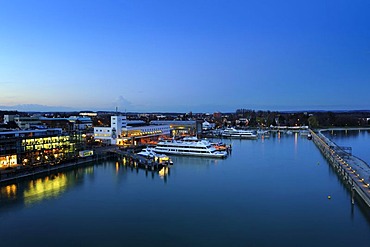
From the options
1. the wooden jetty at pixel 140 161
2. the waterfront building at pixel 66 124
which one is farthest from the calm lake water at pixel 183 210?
the waterfront building at pixel 66 124

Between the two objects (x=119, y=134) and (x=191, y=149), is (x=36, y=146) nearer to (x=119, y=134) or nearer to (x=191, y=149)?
(x=191, y=149)

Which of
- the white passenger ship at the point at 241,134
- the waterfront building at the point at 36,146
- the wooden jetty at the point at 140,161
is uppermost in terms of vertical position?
the waterfront building at the point at 36,146

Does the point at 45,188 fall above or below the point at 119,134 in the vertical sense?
below

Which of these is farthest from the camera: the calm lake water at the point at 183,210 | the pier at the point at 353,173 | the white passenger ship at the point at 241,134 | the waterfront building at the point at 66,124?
the waterfront building at the point at 66,124

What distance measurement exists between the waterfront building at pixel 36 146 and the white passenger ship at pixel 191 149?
14.0 ft

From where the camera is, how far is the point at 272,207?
280 inches

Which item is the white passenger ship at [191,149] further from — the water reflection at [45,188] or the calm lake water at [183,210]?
the water reflection at [45,188]

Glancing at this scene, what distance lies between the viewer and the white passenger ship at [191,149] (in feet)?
47.8

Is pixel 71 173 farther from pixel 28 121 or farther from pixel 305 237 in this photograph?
pixel 28 121

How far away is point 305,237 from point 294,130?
28.0 m

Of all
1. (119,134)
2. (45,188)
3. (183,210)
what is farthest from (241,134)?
(183,210)

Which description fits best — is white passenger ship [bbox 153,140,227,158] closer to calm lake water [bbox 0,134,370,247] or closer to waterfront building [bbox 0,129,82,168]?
calm lake water [bbox 0,134,370,247]

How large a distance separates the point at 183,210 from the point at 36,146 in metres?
6.79

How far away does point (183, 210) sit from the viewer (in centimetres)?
699
